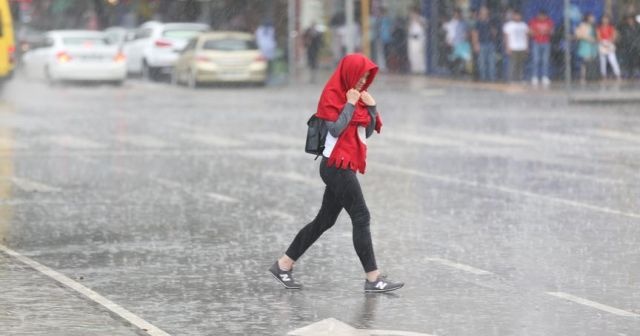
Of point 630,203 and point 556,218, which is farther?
point 630,203

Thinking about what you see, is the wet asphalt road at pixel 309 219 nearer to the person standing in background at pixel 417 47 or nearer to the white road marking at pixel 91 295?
the white road marking at pixel 91 295

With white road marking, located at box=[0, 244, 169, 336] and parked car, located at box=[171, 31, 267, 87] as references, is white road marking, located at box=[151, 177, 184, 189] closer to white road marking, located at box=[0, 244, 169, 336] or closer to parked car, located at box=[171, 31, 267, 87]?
white road marking, located at box=[0, 244, 169, 336]

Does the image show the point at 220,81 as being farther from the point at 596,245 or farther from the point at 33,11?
the point at 33,11

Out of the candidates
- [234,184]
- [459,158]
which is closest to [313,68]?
[459,158]

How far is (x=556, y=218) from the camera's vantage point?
13859mm

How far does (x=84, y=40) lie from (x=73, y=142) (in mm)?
19871

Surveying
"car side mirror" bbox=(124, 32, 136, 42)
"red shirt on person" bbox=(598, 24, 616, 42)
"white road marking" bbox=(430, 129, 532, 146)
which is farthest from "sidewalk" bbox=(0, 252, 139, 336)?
"car side mirror" bbox=(124, 32, 136, 42)

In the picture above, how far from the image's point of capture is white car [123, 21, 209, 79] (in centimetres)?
4525

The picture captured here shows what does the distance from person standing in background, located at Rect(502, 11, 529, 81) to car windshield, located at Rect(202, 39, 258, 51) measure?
6.19 metres

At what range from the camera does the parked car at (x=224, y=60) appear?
39.5 metres

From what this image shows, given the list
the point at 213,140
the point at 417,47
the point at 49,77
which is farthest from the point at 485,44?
the point at 213,140

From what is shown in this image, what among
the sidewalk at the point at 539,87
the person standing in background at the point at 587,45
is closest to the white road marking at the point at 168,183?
the sidewalk at the point at 539,87

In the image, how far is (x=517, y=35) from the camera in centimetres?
3831

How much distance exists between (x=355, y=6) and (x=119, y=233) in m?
40.4
